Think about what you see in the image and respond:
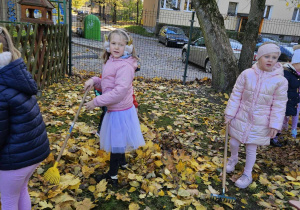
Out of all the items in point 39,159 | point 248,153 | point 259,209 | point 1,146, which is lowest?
point 259,209

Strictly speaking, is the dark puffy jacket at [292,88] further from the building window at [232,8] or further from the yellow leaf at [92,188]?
the building window at [232,8]

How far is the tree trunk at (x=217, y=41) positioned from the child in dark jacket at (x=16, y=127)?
5.57 m

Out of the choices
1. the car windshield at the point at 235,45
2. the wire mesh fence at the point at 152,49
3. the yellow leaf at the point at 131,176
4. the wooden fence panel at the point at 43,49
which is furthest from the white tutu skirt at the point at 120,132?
the car windshield at the point at 235,45

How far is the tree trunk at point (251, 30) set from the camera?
22.2ft

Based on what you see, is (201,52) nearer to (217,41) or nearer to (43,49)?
(217,41)

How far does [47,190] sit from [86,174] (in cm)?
47

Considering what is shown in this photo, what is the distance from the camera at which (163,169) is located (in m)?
3.34

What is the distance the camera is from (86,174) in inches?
121

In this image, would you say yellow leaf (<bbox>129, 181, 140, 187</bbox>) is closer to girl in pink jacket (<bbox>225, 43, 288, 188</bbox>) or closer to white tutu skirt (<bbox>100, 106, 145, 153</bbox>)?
white tutu skirt (<bbox>100, 106, 145, 153</bbox>)

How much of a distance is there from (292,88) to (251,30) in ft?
10.2

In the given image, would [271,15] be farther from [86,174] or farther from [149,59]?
[86,174]

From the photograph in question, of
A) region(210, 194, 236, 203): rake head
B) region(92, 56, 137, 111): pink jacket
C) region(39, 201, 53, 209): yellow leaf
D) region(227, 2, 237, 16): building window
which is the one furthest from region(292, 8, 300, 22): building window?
region(39, 201, 53, 209): yellow leaf

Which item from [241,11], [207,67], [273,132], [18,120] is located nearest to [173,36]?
[207,67]

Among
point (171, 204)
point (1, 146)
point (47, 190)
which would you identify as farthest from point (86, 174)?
point (1, 146)
